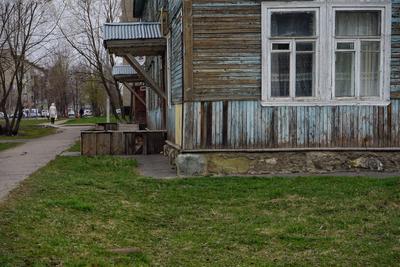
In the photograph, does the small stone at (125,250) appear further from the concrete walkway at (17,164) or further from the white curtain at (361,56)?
the white curtain at (361,56)

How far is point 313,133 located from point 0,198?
626cm

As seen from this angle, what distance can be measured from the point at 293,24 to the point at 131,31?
4.71 m

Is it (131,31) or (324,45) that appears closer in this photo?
(324,45)

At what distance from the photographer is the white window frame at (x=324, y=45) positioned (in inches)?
456

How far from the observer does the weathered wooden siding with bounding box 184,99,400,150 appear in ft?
38.1

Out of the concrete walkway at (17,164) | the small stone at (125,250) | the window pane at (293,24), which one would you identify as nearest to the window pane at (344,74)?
the window pane at (293,24)

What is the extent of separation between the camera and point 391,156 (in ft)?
38.9

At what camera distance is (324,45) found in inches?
459

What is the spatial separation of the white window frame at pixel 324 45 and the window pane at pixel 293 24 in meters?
0.11

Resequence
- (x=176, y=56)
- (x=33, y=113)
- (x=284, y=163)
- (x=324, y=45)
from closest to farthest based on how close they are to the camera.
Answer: (x=324, y=45) → (x=284, y=163) → (x=176, y=56) → (x=33, y=113)

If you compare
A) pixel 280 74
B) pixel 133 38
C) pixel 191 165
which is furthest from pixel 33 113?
pixel 280 74

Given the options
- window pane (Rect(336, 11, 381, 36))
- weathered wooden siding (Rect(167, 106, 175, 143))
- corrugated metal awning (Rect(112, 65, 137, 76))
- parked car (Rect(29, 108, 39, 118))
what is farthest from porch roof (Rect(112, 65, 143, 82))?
parked car (Rect(29, 108, 39, 118))

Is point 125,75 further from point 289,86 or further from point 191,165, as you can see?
point 289,86

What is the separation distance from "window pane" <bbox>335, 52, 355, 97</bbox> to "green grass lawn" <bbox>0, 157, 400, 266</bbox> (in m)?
2.16
